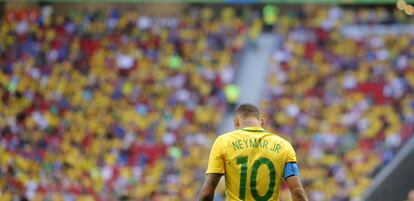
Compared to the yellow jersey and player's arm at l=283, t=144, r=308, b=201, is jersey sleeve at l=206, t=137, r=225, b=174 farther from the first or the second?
player's arm at l=283, t=144, r=308, b=201

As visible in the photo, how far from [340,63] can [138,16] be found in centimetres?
711

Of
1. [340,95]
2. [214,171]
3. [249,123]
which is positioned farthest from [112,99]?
[214,171]

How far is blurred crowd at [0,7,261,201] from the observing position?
20312 mm

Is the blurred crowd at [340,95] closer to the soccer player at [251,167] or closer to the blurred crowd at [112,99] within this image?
the blurred crowd at [112,99]

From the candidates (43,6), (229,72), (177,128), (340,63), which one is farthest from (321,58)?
(43,6)

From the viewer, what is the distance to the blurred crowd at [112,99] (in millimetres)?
20312

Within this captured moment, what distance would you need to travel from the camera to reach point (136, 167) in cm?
2091

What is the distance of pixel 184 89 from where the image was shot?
23922 mm

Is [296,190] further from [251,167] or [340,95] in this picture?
[340,95]

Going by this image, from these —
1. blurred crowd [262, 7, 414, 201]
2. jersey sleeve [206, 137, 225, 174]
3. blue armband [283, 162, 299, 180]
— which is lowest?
blue armband [283, 162, 299, 180]

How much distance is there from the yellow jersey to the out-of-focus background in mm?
11883

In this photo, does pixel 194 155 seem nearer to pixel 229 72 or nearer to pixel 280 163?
pixel 229 72

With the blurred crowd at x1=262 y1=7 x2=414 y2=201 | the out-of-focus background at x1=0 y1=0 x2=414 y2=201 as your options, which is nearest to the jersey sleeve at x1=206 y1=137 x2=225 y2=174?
the out-of-focus background at x1=0 y1=0 x2=414 y2=201

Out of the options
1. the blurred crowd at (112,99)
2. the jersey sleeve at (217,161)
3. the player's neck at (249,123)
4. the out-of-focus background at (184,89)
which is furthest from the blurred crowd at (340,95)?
the jersey sleeve at (217,161)
